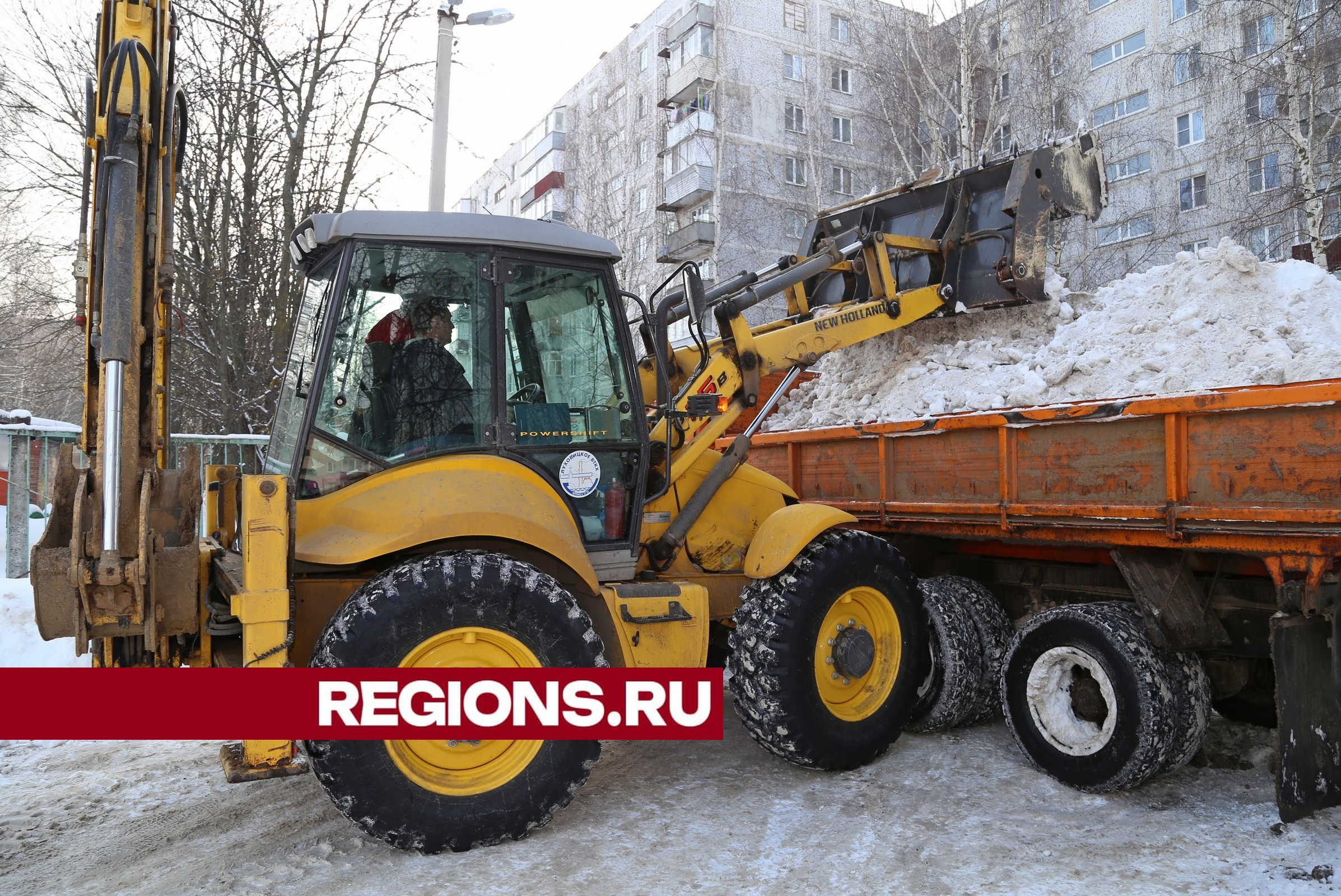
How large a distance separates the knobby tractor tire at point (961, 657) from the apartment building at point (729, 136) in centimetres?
1923

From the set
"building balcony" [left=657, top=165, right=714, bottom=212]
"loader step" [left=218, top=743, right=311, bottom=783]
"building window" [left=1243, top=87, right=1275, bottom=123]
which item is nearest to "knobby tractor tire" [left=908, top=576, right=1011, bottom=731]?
"loader step" [left=218, top=743, right=311, bottom=783]

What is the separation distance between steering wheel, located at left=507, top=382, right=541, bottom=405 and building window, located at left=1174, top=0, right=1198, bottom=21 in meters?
23.4

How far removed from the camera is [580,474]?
4.25 metres

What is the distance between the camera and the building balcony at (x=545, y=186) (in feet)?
119

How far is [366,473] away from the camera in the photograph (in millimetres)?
3840

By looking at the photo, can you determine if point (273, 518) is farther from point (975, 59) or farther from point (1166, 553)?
point (975, 59)

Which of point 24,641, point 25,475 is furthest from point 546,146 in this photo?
point 24,641

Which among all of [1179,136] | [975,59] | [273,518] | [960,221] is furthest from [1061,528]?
[1179,136]

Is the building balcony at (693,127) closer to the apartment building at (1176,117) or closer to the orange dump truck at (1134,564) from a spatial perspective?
the apartment building at (1176,117)

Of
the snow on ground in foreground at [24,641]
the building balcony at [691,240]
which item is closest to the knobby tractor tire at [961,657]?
the snow on ground in foreground at [24,641]

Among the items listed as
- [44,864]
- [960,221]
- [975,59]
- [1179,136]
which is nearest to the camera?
[44,864]

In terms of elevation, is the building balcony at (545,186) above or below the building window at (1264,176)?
above

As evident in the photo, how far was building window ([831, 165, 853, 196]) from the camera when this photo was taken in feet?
89.8

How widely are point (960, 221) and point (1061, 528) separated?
111 inches
